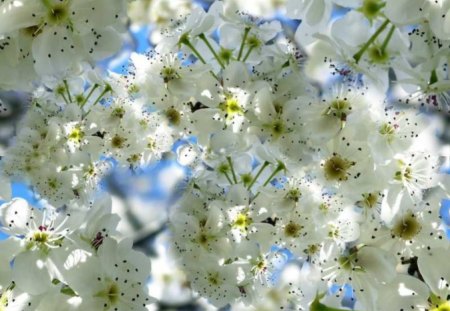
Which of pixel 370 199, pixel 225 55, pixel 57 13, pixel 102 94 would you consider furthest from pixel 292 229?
pixel 57 13

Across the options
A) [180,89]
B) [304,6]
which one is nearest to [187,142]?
[180,89]

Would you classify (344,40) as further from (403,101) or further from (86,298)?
(86,298)

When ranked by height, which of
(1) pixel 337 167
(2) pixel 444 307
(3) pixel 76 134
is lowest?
(2) pixel 444 307

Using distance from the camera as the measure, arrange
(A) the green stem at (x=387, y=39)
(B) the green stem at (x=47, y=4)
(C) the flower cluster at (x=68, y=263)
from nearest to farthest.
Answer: (B) the green stem at (x=47, y=4), (C) the flower cluster at (x=68, y=263), (A) the green stem at (x=387, y=39)

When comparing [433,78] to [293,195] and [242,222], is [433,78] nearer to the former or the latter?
[293,195]

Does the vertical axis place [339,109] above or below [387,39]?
below

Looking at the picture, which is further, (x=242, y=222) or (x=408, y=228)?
(x=242, y=222)

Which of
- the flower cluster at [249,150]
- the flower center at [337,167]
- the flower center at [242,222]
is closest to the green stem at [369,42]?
the flower cluster at [249,150]

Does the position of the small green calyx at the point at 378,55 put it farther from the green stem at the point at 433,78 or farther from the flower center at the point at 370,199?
the flower center at the point at 370,199
